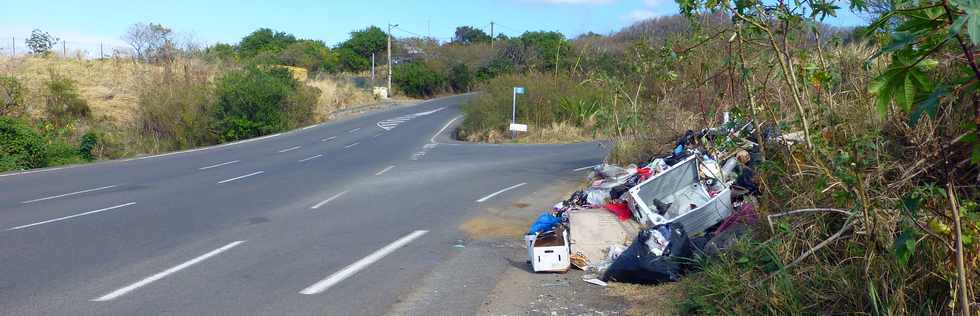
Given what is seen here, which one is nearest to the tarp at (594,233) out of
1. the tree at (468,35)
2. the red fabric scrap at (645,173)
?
the red fabric scrap at (645,173)

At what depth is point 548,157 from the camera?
957 inches

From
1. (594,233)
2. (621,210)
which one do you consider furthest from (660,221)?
(621,210)

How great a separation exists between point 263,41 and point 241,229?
312 ft

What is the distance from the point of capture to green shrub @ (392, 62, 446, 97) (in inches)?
2672

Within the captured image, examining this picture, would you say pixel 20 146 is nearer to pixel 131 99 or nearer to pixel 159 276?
pixel 131 99

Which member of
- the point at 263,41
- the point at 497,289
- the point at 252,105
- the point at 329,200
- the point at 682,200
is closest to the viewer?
the point at 497,289

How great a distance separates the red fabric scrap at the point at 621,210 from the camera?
9086 mm

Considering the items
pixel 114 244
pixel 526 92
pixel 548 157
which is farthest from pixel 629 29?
pixel 114 244

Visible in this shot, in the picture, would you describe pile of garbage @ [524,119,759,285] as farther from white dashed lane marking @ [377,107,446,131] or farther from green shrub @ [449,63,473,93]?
green shrub @ [449,63,473,93]

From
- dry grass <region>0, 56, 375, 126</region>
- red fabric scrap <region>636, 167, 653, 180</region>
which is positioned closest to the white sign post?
dry grass <region>0, 56, 375, 126</region>

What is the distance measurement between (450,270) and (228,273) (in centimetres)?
232

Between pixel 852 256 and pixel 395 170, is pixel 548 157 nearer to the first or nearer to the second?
pixel 395 170

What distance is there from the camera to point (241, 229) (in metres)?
11.3

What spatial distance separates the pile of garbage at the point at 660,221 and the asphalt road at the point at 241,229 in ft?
5.00
